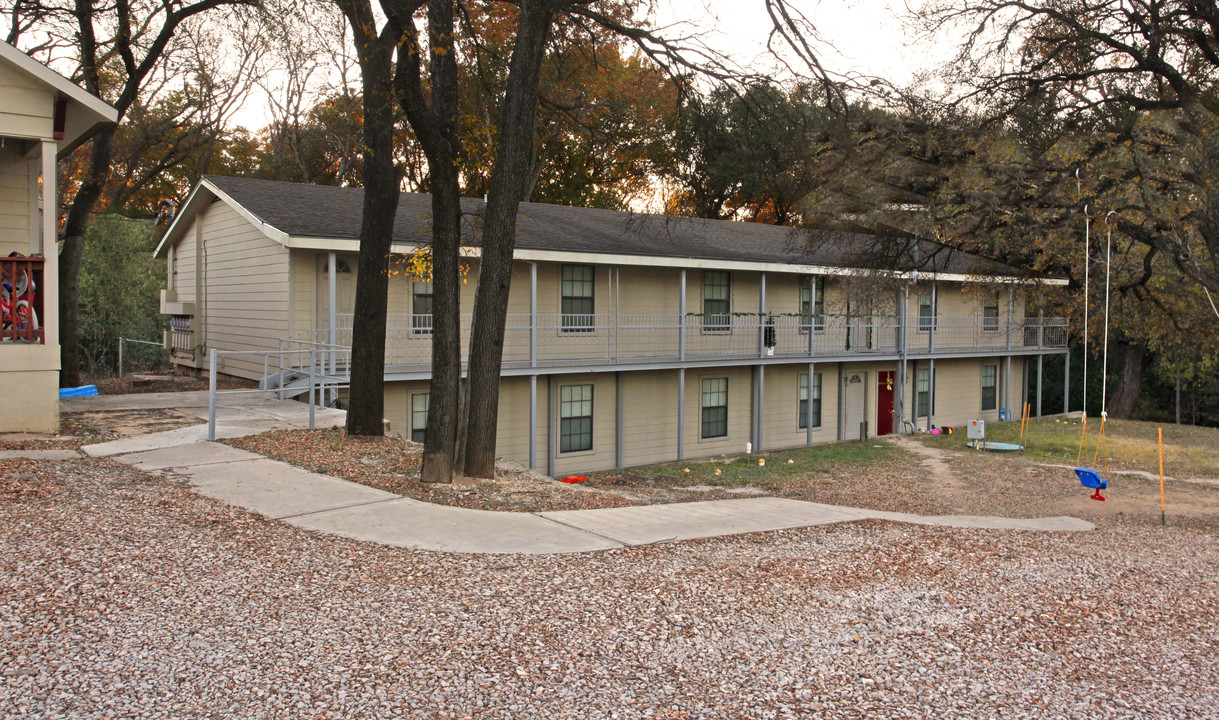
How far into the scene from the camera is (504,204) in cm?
1002

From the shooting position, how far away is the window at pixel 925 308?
27.0 metres

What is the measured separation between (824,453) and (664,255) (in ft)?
21.3

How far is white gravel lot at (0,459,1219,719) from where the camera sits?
14.2 feet

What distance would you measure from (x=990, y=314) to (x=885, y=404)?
575 cm

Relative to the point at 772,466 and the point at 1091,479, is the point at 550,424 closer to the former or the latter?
the point at 772,466

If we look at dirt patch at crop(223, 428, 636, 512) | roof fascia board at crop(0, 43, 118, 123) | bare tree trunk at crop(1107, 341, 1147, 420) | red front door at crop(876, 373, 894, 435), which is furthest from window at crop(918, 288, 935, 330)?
roof fascia board at crop(0, 43, 118, 123)

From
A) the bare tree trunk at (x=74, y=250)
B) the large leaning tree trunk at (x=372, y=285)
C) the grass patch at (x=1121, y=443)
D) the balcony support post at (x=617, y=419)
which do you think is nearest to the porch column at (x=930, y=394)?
the grass patch at (x=1121, y=443)

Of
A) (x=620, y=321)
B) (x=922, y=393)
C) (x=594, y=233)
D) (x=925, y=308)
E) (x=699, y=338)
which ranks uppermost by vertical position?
(x=594, y=233)

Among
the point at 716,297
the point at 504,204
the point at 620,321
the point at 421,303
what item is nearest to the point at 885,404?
the point at 716,297

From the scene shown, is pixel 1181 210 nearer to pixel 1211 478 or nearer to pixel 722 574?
pixel 1211 478

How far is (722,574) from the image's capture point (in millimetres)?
6633

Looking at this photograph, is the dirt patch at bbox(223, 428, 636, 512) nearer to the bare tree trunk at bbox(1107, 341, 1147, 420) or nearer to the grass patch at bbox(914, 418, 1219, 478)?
the grass patch at bbox(914, 418, 1219, 478)

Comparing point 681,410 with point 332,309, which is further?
point 681,410

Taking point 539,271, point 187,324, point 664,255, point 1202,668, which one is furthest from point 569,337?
point 1202,668
